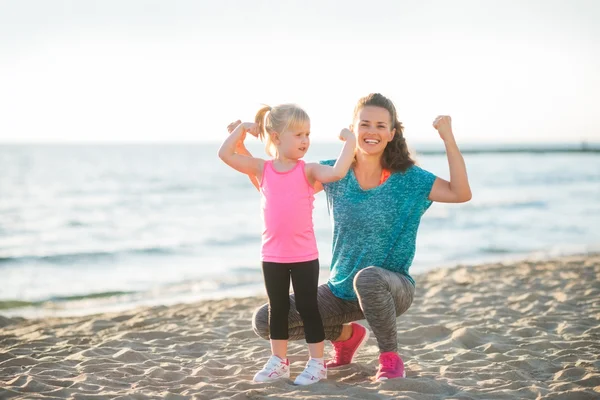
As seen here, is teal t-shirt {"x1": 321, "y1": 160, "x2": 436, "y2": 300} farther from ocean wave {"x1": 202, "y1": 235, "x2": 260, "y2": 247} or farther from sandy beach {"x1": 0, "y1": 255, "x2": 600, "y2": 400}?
ocean wave {"x1": 202, "y1": 235, "x2": 260, "y2": 247}

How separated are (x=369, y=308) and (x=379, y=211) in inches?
24.8

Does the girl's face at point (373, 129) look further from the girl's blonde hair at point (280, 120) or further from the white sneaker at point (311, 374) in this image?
the white sneaker at point (311, 374)

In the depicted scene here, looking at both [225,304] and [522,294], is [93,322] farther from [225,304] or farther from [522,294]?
[522,294]

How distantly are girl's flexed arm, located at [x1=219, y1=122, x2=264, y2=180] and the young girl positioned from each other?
0.01 meters

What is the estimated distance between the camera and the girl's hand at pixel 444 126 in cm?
389

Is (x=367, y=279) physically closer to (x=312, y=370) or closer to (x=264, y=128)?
(x=312, y=370)

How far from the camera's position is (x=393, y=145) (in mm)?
4180

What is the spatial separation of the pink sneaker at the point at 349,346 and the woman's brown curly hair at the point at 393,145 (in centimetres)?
114

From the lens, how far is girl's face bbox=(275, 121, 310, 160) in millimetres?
3859

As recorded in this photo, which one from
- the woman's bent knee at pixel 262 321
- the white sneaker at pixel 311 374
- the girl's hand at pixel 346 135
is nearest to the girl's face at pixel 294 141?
the girl's hand at pixel 346 135

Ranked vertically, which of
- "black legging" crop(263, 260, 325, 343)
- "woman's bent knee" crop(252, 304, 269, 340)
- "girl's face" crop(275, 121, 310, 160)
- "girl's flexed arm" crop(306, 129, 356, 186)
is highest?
"girl's face" crop(275, 121, 310, 160)

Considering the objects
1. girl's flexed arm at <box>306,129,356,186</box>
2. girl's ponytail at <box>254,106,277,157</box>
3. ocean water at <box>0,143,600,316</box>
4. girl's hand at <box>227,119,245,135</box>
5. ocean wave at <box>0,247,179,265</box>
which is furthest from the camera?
ocean wave at <box>0,247,179,265</box>

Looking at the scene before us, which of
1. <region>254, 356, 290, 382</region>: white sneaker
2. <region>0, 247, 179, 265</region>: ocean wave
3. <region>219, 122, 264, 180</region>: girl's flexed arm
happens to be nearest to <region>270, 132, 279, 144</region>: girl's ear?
<region>219, 122, 264, 180</region>: girl's flexed arm

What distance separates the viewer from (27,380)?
4.01 m
